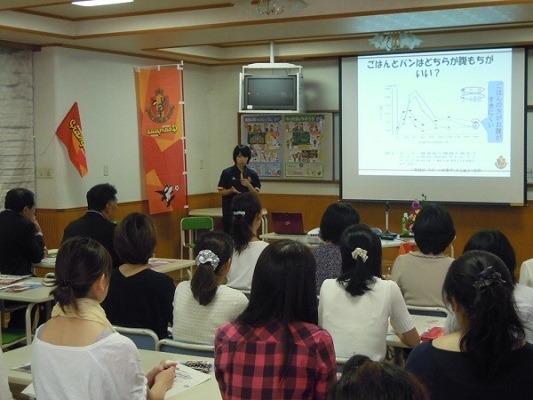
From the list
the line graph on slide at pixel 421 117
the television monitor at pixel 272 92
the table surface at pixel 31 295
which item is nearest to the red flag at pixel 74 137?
the television monitor at pixel 272 92

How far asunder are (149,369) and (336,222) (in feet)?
5.42

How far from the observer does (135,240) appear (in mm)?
3463

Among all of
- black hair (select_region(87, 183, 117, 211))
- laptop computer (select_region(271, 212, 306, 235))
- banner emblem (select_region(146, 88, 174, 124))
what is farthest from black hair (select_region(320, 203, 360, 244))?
banner emblem (select_region(146, 88, 174, 124))

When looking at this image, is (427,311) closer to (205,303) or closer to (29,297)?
(205,303)

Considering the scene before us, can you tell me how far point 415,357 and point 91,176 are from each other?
6.08m

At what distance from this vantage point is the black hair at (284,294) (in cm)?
210

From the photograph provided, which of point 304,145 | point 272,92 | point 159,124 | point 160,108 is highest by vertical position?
point 272,92

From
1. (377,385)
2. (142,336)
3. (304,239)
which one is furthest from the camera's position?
(304,239)

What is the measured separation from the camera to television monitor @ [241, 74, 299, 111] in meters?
8.30

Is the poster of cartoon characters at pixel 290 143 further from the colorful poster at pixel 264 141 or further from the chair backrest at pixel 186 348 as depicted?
the chair backrest at pixel 186 348

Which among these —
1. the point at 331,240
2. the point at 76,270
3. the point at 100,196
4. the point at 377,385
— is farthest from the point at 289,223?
the point at 377,385

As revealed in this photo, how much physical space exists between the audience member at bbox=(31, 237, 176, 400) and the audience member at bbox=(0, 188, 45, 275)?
9.83 ft

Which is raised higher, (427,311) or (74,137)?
(74,137)

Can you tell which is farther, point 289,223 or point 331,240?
point 289,223
